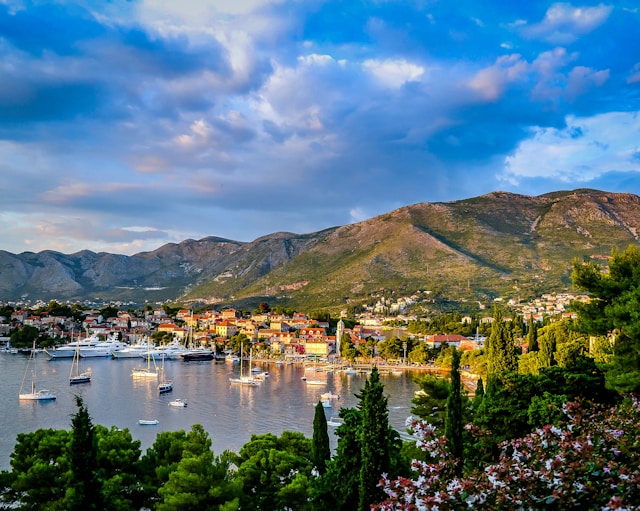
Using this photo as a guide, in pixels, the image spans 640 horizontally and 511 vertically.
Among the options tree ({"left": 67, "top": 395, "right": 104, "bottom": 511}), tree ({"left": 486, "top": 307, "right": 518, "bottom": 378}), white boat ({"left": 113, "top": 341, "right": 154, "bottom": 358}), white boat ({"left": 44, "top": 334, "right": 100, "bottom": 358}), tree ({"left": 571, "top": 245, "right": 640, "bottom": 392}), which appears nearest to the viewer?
tree ({"left": 67, "top": 395, "right": 104, "bottom": 511})

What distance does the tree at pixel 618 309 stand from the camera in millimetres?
11367

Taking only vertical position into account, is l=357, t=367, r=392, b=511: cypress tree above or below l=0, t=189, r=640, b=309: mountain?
below

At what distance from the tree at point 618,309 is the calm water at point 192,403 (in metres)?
16.8

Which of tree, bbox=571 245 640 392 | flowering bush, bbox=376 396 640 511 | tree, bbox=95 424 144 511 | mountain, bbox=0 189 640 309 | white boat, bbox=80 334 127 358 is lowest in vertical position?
white boat, bbox=80 334 127 358

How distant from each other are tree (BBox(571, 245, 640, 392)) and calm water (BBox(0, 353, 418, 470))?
55.1 ft

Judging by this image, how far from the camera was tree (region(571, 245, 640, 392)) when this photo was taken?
11.4 metres

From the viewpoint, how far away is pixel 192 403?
37656mm

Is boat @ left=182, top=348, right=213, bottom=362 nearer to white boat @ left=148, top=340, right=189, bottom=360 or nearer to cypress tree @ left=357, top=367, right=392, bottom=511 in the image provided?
white boat @ left=148, top=340, right=189, bottom=360

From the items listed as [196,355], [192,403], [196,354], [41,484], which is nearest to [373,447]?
[41,484]

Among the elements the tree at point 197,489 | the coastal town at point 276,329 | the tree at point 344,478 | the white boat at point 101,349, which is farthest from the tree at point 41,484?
the white boat at point 101,349

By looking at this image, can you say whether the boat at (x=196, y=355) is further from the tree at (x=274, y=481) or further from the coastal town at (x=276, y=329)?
the tree at (x=274, y=481)

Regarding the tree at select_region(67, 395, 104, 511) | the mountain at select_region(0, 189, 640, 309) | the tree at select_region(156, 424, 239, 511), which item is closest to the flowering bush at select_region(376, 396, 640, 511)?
the tree at select_region(156, 424, 239, 511)

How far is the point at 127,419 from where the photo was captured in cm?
3222

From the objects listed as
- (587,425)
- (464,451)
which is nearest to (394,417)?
(464,451)
